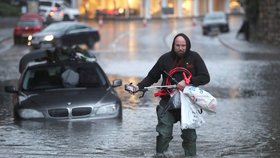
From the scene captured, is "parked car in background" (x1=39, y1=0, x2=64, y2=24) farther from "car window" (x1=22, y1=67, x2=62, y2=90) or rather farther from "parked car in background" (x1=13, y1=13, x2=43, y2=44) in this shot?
"car window" (x1=22, y1=67, x2=62, y2=90)

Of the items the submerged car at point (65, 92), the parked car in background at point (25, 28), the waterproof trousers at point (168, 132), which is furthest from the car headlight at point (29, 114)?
the parked car in background at point (25, 28)

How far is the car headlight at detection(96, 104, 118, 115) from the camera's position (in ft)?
37.4

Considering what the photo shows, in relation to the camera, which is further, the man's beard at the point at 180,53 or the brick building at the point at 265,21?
the brick building at the point at 265,21

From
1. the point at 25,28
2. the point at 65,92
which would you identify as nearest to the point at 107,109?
the point at 65,92

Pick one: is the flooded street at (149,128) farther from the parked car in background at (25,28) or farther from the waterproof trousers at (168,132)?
the parked car in background at (25,28)

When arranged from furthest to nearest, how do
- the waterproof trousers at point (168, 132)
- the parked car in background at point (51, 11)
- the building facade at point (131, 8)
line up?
the building facade at point (131, 8), the parked car in background at point (51, 11), the waterproof trousers at point (168, 132)

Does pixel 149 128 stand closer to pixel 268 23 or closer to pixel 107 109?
pixel 107 109

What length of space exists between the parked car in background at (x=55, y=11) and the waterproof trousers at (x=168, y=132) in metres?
47.2

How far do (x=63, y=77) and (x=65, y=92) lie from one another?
67 centimetres

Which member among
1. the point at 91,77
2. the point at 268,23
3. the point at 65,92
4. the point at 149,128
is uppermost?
the point at 91,77

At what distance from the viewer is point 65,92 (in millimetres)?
12062

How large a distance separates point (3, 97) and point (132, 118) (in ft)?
15.7

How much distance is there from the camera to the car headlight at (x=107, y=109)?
11.4 m

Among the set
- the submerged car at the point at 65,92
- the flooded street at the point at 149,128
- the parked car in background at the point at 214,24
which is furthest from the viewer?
the parked car in background at the point at 214,24
